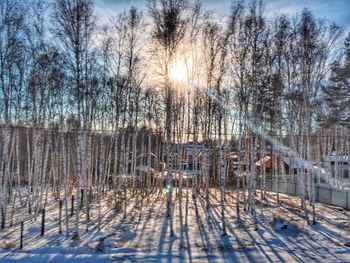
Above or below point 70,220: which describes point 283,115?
above

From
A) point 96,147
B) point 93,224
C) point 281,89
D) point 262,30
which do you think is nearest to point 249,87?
point 262,30

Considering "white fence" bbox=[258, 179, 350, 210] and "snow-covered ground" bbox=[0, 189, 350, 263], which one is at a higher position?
"white fence" bbox=[258, 179, 350, 210]

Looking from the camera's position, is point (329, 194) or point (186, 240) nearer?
point (186, 240)

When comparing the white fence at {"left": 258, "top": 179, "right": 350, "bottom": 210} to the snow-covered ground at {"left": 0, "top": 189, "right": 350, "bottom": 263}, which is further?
the white fence at {"left": 258, "top": 179, "right": 350, "bottom": 210}

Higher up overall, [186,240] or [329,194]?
[329,194]

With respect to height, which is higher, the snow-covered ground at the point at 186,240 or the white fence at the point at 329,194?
the white fence at the point at 329,194

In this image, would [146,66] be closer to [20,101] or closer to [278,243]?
[20,101]

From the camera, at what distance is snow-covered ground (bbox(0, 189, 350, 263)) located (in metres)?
8.30

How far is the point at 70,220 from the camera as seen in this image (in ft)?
39.4

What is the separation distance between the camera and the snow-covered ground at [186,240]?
8.30 meters

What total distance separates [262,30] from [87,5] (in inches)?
208

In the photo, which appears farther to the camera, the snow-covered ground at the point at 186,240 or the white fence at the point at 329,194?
the white fence at the point at 329,194

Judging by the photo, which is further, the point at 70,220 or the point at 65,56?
the point at 70,220

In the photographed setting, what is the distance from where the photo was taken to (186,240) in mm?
9828
